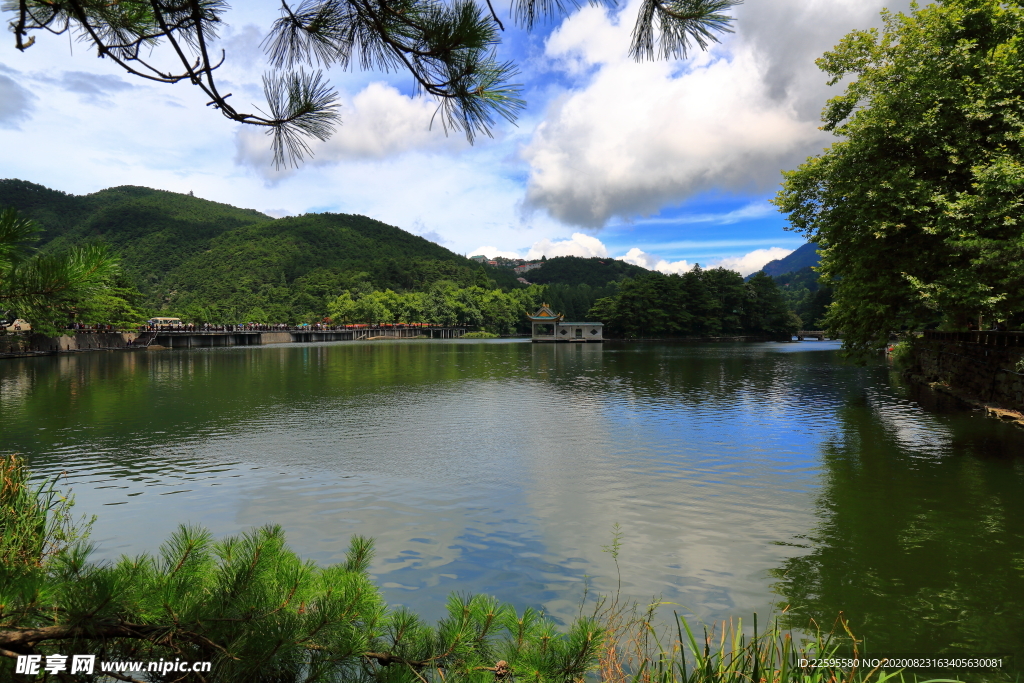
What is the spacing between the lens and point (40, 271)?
2.89 metres

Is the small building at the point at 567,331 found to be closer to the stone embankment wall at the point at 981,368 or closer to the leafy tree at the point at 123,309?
the leafy tree at the point at 123,309

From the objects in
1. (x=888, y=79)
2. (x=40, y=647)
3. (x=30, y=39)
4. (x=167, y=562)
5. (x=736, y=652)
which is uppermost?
(x=888, y=79)

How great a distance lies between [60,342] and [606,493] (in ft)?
201

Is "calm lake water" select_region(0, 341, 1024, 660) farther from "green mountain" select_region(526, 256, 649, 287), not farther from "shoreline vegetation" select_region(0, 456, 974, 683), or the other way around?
"green mountain" select_region(526, 256, 649, 287)

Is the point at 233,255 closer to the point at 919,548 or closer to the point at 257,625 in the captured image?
the point at 919,548

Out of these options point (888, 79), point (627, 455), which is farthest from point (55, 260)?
point (888, 79)

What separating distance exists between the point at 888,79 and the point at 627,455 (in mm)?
15236

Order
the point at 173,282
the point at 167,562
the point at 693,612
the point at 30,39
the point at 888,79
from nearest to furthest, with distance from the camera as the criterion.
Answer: the point at 167,562
the point at 30,39
the point at 693,612
the point at 888,79
the point at 173,282

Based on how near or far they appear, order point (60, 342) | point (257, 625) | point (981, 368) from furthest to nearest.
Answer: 1. point (60, 342)
2. point (981, 368)
3. point (257, 625)

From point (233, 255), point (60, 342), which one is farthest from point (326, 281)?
point (60, 342)

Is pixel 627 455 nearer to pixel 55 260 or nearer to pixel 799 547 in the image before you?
pixel 799 547

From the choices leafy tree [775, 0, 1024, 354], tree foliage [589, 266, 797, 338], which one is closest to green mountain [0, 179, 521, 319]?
tree foliage [589, 266, 797, 338]

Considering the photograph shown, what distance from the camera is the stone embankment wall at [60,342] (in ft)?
152

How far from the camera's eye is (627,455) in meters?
13.1
